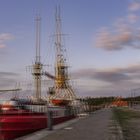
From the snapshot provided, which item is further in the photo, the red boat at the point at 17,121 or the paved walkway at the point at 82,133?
the red boat at the point at 17,121

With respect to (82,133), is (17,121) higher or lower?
higher

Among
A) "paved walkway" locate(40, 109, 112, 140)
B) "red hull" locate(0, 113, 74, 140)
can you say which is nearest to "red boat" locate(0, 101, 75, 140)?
"red hull" locate(0, 113, 74, 140)

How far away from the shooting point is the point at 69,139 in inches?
1124

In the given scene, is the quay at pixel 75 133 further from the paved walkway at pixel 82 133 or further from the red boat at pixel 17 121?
the red boat at pixel 17 121

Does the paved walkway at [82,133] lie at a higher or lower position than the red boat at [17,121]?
lower

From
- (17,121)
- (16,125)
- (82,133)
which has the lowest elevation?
(82,133)

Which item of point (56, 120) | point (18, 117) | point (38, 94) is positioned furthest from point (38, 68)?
point (18, 117)

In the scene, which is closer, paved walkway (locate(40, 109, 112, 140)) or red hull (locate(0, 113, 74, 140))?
paved walkway (locate(40, 109, 112, 140))

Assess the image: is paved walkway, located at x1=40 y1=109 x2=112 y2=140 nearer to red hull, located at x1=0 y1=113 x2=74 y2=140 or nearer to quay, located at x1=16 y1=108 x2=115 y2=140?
quay, located at x1=16 y1=108 x2=115 y2=140

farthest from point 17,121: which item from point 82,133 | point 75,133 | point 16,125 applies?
point 82,133

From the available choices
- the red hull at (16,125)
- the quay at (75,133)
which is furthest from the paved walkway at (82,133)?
the red hull at (16,125)

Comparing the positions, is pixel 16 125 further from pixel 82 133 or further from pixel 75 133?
pixel 82 133

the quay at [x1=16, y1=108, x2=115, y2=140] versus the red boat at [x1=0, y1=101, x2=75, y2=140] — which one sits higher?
the red boat at [x1=0, y1=101, x2=75, y2=140]

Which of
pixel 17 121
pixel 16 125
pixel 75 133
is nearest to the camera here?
pixel 75 133
